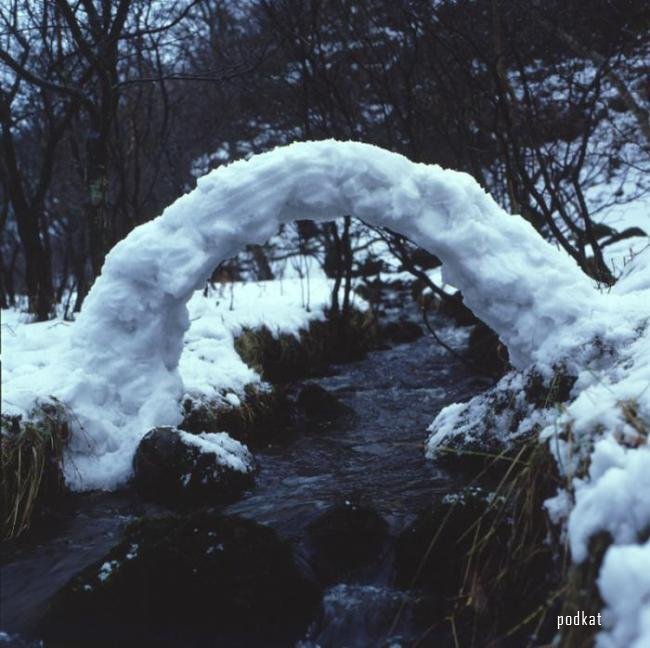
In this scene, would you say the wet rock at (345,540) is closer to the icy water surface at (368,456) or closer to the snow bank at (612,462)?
the icy water surface at (368,456)

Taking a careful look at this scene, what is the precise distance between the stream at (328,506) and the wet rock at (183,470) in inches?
5.0

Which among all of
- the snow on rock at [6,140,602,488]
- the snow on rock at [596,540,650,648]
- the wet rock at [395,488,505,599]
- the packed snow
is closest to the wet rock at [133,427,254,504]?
the packed snow

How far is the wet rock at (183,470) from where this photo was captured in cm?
411

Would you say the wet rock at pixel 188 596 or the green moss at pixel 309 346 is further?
the green moss at pixel 309 346

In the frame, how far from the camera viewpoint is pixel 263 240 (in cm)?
454

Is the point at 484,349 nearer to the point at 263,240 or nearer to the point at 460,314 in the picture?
the point at 460,314

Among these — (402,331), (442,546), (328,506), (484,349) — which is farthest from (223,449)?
(402,331)

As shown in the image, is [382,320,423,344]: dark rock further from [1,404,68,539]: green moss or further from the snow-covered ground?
[1,404,68,539]: green moss

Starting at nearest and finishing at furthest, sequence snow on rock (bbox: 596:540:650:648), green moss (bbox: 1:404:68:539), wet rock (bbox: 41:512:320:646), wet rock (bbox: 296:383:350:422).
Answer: snow on rock (bbox: 596:540:650:648), wet rock (bbox: 41:512:320:646), green moss (bbox: 1:404:68:539), wet rock (bbox: 296:383:350:422)

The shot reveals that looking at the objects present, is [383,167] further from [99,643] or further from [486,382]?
[486,382]

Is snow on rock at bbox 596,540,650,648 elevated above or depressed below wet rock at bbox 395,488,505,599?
above

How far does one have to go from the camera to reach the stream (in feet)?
9.48

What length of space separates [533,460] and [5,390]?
3.52m

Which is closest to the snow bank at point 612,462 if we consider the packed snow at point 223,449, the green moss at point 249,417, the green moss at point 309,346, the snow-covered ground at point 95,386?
the packed snow at point 223,449
